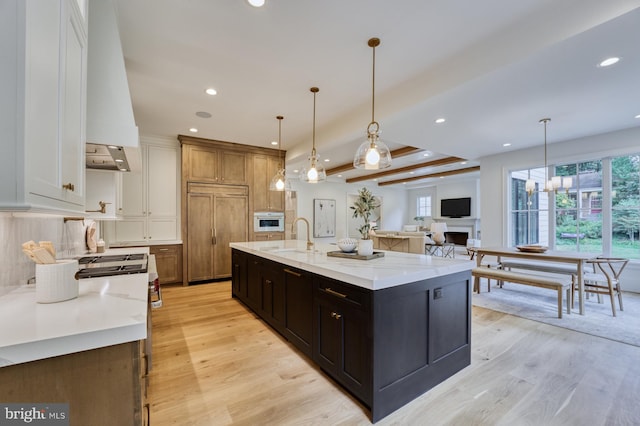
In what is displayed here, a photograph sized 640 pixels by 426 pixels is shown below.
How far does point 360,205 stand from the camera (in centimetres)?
255

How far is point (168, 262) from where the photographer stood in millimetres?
4793

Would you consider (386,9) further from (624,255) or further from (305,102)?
(624,255)

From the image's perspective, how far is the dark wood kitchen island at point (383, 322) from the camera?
1.63 meters

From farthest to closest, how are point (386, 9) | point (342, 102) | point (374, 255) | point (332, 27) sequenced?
1. point (342, 102)
2. point (374, 255)
3. point (332, 27)
4. point (386, 9)

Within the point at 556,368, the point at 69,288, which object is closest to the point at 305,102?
the point at 69,288

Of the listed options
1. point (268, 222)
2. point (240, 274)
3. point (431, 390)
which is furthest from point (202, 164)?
point (431, 390)

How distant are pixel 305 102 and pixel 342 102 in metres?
0.48

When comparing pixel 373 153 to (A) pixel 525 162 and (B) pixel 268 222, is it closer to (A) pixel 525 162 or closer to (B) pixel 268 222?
(B) pixel 268 222

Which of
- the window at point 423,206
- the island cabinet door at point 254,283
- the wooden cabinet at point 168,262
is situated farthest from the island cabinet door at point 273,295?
the window at point 423,206

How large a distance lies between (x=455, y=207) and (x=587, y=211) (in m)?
5.30

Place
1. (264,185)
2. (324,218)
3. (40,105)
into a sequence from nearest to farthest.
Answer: (40,105) < (264,185) < (324,218)

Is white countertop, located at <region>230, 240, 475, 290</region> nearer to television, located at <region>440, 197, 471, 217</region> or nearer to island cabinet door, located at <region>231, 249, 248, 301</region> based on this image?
island cabinet door, located at <region>231, 249, 248, 301</region>

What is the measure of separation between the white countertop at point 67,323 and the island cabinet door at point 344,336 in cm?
112

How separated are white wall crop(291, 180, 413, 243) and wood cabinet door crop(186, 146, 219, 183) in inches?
141
